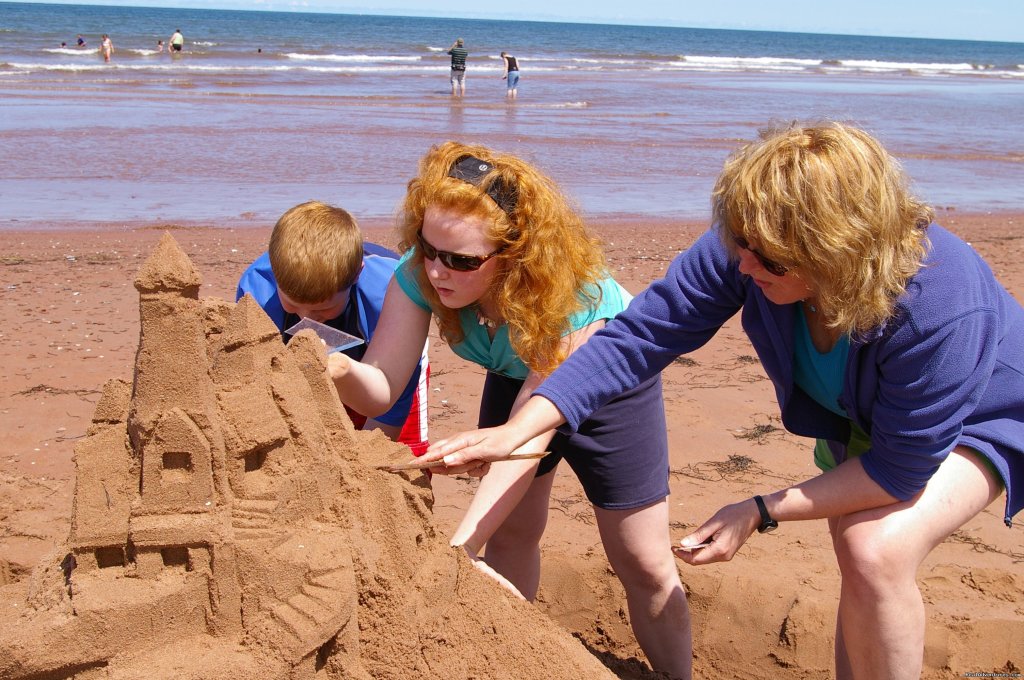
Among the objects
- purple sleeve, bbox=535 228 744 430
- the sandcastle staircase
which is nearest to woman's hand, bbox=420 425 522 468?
purple sleeve, bbox=535 228 744 430

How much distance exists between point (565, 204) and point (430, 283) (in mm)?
501

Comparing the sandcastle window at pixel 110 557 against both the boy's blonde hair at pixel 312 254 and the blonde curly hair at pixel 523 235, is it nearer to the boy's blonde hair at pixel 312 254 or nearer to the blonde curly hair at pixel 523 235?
the boy's blonde hair at pixel 312 254

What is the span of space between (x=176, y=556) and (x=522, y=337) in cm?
117

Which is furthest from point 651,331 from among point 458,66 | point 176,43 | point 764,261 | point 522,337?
point 176,43

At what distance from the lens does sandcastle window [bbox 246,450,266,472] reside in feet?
8.17

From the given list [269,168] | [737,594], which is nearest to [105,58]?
[269,168]

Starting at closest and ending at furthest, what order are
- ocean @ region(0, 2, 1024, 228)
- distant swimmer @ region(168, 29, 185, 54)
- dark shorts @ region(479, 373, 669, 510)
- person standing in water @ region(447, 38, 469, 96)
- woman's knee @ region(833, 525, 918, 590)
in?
woman's knee @ region(833, 525, 918, 590) < dark shorts @ region(479, 373, 669, 510) < ocean @ region(0, 2, 1024, 228) < person standing in water @ region(447, 38, 469, 96) < distant swimmer @ region(168, 29, 185, 54)

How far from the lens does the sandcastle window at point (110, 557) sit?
2432 millimetres

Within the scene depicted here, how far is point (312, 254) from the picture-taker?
3.27 meters

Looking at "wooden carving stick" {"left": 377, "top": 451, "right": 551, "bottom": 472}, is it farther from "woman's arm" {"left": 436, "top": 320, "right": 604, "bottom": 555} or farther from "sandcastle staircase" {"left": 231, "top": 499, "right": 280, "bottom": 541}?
"sandcastle staircase" {"left": 231, "top": 499, "right": 280, "bottom": 541}

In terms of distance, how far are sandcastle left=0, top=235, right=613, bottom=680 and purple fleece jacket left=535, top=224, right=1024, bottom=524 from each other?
75 cm

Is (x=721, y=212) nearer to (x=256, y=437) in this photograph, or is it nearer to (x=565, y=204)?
(x=565, y=204)

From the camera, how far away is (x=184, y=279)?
2.34m

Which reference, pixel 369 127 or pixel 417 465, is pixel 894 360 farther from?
pixel 369 127
